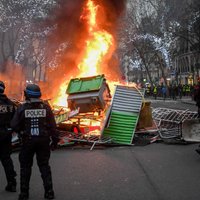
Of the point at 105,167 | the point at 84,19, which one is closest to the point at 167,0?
the point at 84,19

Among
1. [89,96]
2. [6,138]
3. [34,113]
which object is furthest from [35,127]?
[89,96]

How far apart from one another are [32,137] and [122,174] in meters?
2.50

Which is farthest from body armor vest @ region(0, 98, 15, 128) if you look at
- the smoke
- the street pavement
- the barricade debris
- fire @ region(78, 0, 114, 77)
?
the smoke

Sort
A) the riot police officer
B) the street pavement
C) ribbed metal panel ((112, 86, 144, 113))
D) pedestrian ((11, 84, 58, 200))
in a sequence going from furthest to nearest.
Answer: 1. ribbed metal panel ((112, 86, 144, 113))
2. the riot police officer
3. the street pavement
4. pedestrian ((11, 84, 58, 200))

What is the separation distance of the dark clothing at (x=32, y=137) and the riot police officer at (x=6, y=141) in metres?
0.61

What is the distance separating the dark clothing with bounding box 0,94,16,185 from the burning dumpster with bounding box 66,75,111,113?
768 cm

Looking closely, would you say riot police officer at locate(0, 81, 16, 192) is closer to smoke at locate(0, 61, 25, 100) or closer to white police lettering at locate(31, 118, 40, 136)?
white police lettering at locate(31, 118, 40, 136)

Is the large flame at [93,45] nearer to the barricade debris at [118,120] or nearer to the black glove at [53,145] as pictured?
the barricade debris at [118,120]

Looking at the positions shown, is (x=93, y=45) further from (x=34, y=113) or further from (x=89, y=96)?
(x=34, y=113)

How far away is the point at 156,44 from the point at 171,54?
7127 millimetres

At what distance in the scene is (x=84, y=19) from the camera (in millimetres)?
23562

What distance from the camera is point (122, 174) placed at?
26.9ft

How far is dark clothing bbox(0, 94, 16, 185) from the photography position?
685 centimetres

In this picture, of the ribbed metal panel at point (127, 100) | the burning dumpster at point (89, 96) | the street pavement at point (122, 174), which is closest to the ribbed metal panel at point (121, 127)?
the ribbed metal panel at point (127, 100)
